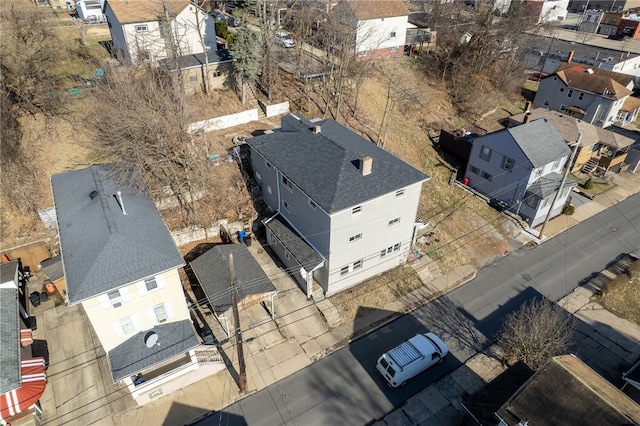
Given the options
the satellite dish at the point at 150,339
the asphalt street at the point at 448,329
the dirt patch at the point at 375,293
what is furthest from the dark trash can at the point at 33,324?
the dirt patch at the point at 375,293

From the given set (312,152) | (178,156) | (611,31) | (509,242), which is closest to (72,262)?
(178,156)

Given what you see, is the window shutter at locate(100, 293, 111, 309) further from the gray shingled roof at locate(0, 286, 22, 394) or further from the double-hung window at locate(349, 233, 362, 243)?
the double-hung window at locate(349, 233, 362, 243)

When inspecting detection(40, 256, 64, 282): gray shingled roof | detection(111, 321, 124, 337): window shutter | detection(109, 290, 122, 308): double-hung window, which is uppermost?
detection(109, 290, 122, 308): double-hung window

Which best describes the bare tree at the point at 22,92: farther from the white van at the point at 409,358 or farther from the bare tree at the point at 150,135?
the white van at the point at 409,358

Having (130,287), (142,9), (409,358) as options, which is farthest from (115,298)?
(142,9)

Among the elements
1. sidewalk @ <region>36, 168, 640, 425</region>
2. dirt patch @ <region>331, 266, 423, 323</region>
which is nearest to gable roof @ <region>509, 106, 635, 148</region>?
sidewalk @ <region>36, 168, 640, 425</region>

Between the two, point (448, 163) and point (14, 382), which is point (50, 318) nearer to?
point (14, 382)
